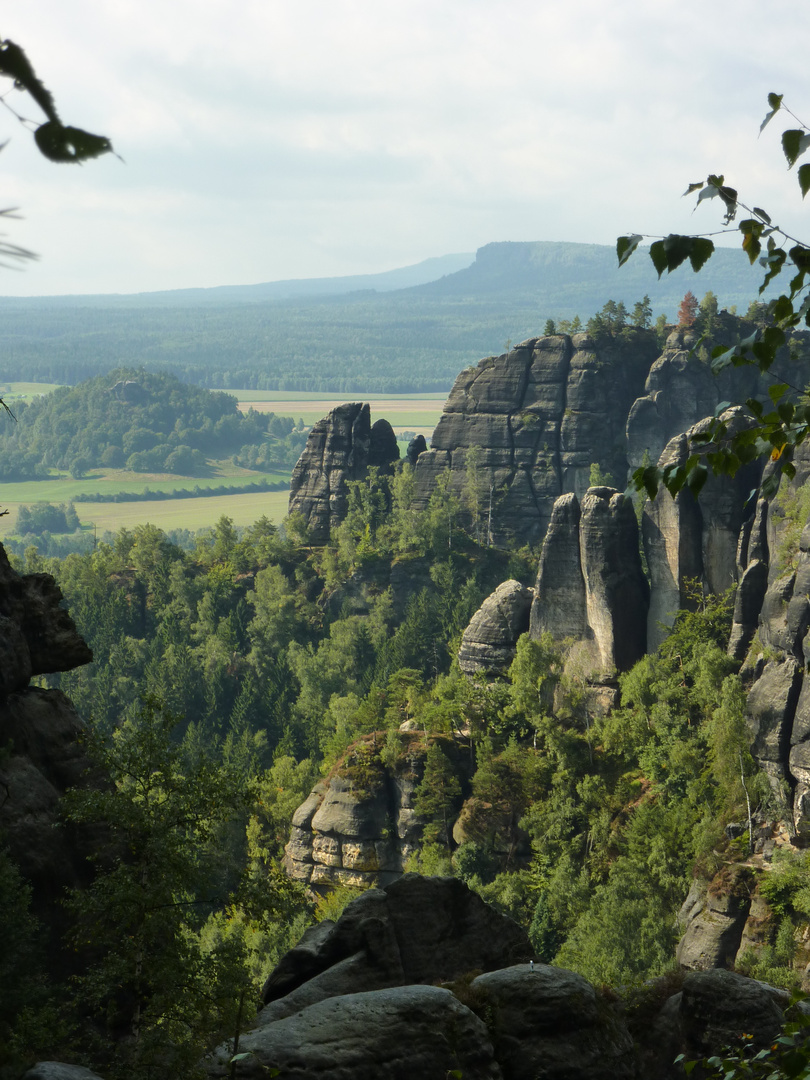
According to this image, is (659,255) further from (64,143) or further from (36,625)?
(36,625)

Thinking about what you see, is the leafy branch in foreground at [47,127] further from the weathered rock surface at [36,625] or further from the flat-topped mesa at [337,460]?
the flat-topped mesa at [337,460]

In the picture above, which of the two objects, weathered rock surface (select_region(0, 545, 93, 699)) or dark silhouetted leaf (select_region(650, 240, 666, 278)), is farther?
weathered rock surface (select_region(0, 545, 93, 699))

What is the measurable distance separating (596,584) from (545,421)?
38.4 meters

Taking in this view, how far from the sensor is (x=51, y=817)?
19609mm

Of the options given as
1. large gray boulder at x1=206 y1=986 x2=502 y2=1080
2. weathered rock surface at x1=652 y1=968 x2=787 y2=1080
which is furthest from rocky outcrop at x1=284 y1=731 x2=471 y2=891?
large gray boulder at x1=206 y1=986 x2=502 y2=1080

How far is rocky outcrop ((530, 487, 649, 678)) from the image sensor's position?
60.6 meters

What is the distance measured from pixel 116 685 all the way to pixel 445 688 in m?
38.6

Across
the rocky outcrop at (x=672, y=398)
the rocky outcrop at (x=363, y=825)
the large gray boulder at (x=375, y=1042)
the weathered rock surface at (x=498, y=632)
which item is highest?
the rocky outcrop at (x=672, y=398)

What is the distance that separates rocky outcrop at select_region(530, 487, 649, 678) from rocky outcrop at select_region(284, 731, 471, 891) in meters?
9.50

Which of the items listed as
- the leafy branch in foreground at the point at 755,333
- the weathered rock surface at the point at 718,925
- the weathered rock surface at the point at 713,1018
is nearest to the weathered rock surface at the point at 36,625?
the weathered rock surface at the point at 713,1018

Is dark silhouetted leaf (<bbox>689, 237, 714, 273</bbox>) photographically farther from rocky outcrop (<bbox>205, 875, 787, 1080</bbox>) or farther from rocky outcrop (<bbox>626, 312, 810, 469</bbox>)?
rocky outcrop (<bbox>626, 312, 810, 469</bbox>)

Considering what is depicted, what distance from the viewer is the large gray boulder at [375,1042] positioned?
563 inches

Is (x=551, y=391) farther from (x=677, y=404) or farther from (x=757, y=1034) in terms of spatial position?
(x=757, y=1034)

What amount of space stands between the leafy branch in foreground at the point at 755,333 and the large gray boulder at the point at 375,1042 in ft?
34.7
